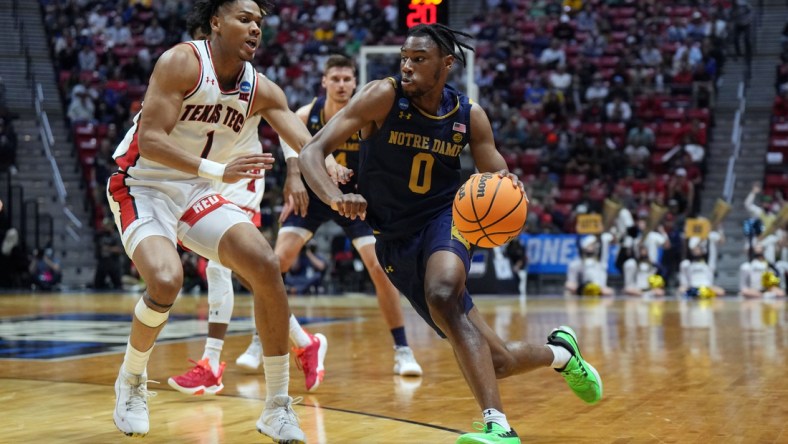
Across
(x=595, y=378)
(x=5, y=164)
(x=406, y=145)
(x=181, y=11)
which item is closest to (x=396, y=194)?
(x=406, y=145)

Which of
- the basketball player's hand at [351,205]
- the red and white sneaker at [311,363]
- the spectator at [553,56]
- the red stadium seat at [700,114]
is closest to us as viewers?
the basketball player's hand at [351,205]

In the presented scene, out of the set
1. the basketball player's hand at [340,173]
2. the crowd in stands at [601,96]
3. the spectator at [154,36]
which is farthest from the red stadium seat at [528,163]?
the basketball player's hand at [340,173]

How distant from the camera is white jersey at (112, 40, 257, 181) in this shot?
16.2 feet

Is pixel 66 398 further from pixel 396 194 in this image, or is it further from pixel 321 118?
pixel 321 118

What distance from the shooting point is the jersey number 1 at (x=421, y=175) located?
4.97 metres

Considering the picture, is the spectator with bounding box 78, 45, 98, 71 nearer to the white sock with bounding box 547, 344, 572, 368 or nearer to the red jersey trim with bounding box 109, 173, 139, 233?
the red jersey trim with bounding box 109, 173, 139, 233

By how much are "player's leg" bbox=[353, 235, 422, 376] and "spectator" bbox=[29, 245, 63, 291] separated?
44.1 feet

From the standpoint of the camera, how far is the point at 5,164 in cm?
2075

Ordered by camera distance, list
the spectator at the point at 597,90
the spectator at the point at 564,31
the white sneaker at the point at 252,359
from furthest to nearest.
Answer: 1. the spectator at the point at 564,31
2. the spectator at the point at 597,90
3. the white sneaker at the point at 252,359

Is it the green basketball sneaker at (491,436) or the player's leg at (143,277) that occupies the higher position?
the player's leg at (143,277)

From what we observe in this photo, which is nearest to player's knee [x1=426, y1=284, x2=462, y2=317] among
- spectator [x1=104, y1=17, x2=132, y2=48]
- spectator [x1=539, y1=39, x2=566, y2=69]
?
spectator [x1=539, y1=39, x2=566, y2=69]

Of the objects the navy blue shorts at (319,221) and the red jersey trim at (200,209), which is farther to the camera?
the navy blue shorts at (319,221)

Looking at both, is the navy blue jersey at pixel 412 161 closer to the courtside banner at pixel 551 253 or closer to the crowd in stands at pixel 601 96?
the courtside banner at pixel 551 253

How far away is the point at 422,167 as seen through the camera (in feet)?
16.3
